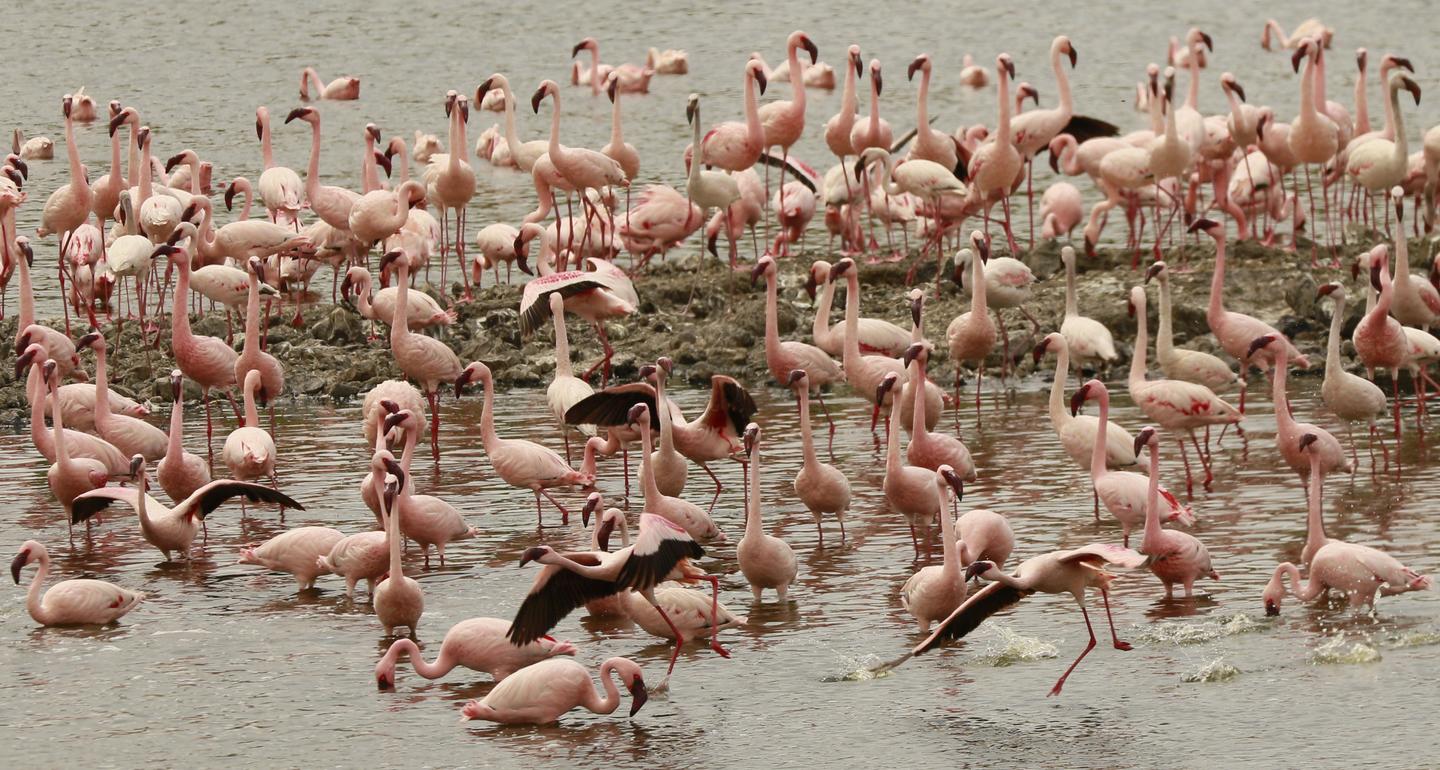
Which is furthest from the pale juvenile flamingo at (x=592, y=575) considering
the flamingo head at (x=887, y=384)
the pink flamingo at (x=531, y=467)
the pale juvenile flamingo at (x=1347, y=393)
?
the pale juvenile flamingo at (x=1347, y=393)

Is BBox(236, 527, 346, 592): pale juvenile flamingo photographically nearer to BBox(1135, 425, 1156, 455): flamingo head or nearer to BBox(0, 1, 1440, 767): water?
BBox(0, 1, 1440, 767): water

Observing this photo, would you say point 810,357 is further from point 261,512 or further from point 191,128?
point 191,128

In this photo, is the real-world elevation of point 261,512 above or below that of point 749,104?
below

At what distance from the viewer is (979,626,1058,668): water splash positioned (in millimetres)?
7879

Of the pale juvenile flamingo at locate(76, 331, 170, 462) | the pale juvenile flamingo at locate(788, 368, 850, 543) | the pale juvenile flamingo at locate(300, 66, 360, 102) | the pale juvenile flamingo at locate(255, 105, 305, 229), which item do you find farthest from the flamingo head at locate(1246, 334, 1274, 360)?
the pale juvenile flamingo at locate(300, 66, 360, 102)

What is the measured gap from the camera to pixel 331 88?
28.1 metres

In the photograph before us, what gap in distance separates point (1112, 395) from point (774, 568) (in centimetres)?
505

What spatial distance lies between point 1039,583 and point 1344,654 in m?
1.14

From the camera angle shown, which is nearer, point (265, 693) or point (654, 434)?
point (265, 693)

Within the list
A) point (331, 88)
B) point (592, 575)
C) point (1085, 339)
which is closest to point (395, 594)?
point (592, 575)

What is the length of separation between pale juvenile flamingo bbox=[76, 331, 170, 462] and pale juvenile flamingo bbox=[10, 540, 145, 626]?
2.48 metres

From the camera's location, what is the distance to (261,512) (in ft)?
36.0

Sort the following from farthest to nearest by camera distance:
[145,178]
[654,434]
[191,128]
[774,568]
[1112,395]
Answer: [191,128]
[145,178]
[1112,395]
[654,434]
[774,568]

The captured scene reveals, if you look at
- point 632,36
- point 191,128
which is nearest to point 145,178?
point 191,128
